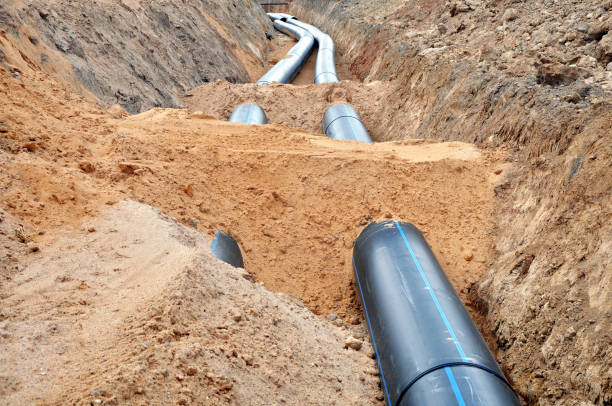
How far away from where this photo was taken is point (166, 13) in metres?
15.7

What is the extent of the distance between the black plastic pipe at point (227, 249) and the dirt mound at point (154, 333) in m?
0.46

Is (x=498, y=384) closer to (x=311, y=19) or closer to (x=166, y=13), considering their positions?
(x=166, y=13)

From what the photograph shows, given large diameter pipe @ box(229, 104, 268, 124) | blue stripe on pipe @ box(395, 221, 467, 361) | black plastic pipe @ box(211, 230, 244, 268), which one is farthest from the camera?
large diameter pipe @ box(229, 104, 268, 124)

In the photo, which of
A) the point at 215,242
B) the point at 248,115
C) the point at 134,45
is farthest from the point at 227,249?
the point at 134,45

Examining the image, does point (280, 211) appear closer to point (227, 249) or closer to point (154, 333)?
point (227, 249)

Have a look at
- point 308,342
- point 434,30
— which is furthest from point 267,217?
point 434,30

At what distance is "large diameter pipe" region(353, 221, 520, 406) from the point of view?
3.71 metres

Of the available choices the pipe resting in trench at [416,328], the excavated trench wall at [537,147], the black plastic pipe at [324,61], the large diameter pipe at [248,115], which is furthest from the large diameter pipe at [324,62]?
the pipe resting in trench at [416,328]

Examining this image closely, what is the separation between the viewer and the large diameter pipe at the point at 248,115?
1123 cm

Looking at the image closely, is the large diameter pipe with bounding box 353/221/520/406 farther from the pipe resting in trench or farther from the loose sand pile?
the loose sand pile

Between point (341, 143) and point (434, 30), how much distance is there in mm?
7388

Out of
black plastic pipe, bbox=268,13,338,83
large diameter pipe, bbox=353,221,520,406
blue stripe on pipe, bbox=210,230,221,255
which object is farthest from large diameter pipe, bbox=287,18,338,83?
large diameter pipe, bbox=353,221,520,406

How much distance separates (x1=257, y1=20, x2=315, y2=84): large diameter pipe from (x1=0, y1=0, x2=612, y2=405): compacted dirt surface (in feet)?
11.4

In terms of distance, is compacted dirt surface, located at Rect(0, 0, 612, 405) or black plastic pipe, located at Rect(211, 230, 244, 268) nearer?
compacted dirt surface, located at Rect(0, 0, 612, 405)
